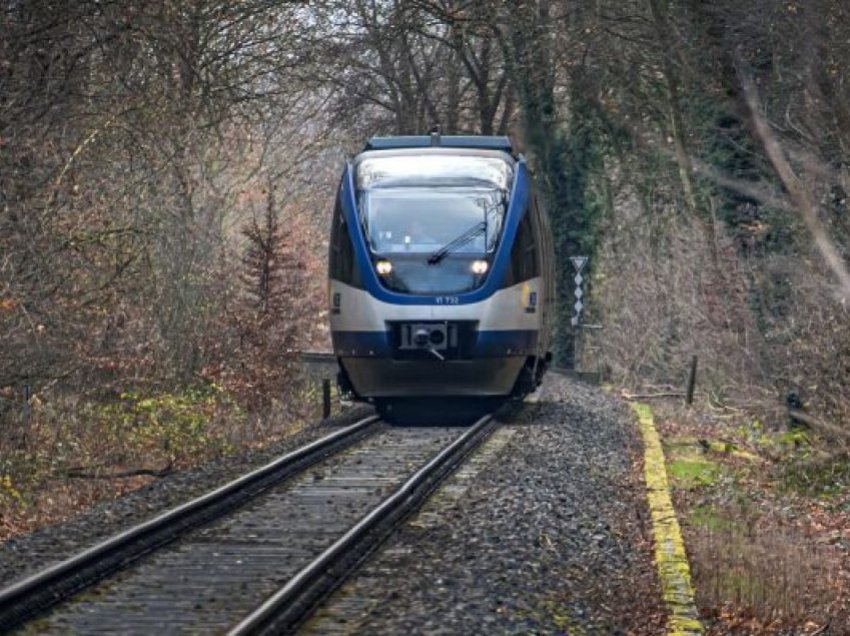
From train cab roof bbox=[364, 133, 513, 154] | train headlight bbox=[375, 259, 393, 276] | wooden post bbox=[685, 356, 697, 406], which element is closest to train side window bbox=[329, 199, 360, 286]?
train headlight bbox=[375, 259, 393, 276]

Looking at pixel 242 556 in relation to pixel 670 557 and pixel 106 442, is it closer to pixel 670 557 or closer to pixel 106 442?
pixel 670 557

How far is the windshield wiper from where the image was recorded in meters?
18.2

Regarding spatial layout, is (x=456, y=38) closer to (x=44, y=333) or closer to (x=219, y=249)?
(x=219, y=249)

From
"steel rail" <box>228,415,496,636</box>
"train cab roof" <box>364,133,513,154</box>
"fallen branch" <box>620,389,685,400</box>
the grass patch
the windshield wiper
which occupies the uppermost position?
"train cab roof" <box>364,133,513,154</box>

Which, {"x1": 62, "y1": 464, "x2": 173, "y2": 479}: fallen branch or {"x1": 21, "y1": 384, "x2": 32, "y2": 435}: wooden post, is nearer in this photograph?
{"x1": 21, "y1": 384, "x2": 32, "y2": 435}: wooden post

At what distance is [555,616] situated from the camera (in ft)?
27.8

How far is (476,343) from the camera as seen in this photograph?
1803cm

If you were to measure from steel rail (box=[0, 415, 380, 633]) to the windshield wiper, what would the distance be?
3.40 metres

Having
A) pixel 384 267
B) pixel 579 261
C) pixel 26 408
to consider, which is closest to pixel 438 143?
pixel 384 267

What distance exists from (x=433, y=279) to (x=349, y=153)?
4795 millimetres

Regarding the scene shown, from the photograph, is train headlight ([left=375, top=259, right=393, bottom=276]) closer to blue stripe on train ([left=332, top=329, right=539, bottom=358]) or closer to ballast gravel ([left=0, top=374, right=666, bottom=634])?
blue stripe on train ([left=332, top=329, right=539, bottom=358])

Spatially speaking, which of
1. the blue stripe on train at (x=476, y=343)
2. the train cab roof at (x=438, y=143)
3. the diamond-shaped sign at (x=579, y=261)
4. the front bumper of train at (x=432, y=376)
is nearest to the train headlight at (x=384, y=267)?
the blue stripe on train at (x=476, y=343)

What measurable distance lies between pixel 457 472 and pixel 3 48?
5546mm

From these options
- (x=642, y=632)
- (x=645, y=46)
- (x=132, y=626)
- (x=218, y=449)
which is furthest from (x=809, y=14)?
(x=645, y=46)
